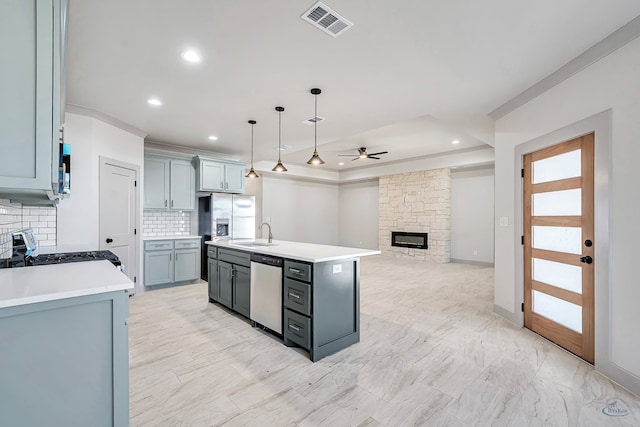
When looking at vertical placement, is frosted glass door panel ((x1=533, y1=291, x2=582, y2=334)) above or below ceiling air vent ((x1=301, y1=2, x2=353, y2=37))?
below

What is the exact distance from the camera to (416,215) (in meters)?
8.37

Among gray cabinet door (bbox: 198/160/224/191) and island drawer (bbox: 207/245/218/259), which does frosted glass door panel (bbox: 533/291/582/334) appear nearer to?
island drawer (bbox: 207/245/218/259)

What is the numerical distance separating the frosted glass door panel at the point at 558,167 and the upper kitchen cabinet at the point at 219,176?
205 inches

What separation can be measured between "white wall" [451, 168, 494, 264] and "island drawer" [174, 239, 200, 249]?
21.1 ft

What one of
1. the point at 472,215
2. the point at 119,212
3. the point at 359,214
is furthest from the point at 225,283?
the point at 359,214

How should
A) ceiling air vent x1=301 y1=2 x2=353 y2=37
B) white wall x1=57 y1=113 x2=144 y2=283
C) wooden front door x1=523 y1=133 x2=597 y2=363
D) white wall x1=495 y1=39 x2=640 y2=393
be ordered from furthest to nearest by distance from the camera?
white wall x1=57 y1=113 x2=144 y2=283, wooden front door x1=523 y1=133 x2=597 y2=363, white wall x1=495 y1=39 x2=640 y2=393, ceiling air vent x1=301 y1=2 x2=353 y2=37

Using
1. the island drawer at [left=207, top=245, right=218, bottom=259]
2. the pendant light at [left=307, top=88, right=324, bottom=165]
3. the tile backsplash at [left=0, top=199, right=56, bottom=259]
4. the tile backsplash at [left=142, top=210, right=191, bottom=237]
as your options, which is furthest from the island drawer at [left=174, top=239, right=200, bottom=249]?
the pendant light at [left=307, top=88, right=324, bottom=165]

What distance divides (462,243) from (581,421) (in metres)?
6.38

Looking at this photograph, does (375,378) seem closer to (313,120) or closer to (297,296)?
(297,296)

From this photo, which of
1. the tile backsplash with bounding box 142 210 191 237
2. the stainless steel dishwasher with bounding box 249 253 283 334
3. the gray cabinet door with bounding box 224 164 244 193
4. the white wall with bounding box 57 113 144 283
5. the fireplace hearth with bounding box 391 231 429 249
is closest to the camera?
the stainless steel dishwasher with bounding box 249 253 283 334

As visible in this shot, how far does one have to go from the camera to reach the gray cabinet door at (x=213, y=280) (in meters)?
4.18

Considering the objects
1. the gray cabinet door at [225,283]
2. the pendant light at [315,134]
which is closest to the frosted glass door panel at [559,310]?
the pendant light at [315,134]

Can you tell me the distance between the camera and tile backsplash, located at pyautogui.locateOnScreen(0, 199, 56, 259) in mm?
2502

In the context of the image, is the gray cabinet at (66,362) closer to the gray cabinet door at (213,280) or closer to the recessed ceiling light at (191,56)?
the recessed ceiling light at (191,56)
